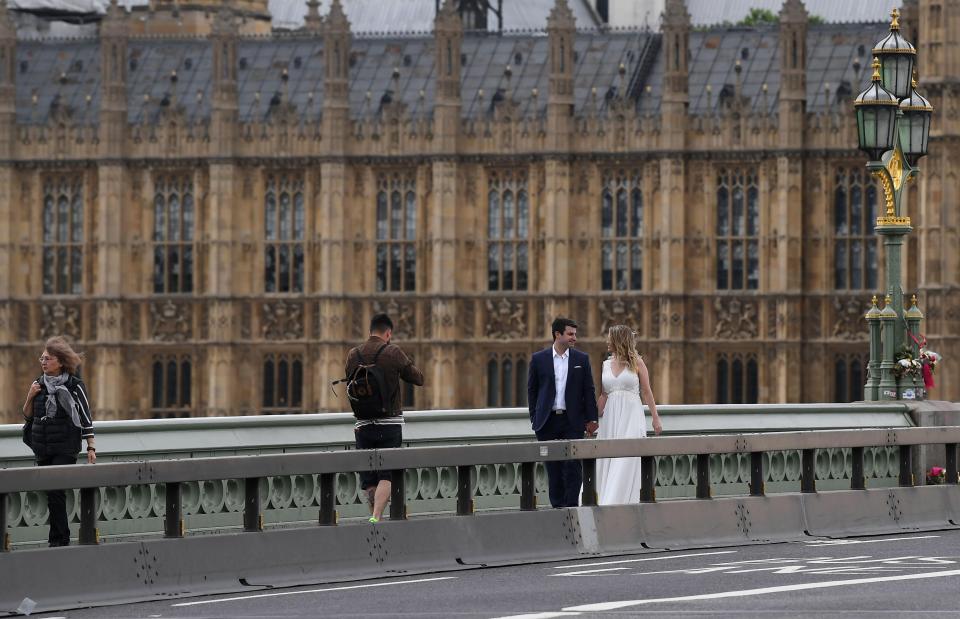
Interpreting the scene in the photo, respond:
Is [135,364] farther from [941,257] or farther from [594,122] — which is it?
[941,257]

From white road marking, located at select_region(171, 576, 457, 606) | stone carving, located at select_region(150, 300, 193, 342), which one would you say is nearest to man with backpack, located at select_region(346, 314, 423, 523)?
white road marking, located at select_region(171, 576, 457, 606)

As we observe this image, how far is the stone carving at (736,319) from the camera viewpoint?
211 ft

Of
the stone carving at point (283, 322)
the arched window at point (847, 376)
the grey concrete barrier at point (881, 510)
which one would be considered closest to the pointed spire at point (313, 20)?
the stone carving at point (283, 322)

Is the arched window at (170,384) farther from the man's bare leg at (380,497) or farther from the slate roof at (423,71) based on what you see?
the man's bare leg at (380,497)

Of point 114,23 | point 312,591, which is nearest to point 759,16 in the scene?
point 114,23

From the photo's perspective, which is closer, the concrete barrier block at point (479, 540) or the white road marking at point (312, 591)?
the white road marking at point (312, 591)

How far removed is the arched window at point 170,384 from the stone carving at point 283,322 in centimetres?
221

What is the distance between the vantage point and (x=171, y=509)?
66.8ft

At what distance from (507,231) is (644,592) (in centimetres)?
4698

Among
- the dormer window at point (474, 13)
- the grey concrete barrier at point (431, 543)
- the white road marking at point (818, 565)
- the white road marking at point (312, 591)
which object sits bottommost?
the white road marking at point (312, 591)

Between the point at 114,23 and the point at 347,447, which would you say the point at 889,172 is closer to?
the point at 347,447

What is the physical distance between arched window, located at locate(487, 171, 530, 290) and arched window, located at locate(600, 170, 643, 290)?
2.02 metres

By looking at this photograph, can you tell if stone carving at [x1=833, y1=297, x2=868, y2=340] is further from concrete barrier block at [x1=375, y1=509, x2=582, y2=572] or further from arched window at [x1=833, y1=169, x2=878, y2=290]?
concrete barrier block at [x1=375, y1=509, x2=582, y2=572]

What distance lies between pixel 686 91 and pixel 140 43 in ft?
53.3
